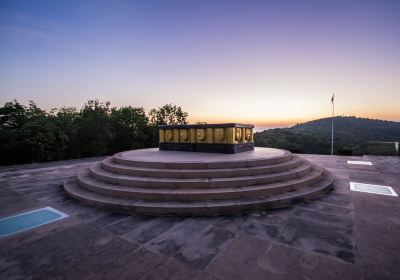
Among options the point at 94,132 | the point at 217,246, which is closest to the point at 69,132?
the point at 94,132

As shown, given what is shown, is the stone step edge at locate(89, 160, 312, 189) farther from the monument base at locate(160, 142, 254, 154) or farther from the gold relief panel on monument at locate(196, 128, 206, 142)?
the gold relief panel on monument at locate(196, 128, 206, 142)

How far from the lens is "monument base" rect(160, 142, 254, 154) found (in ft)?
32.5

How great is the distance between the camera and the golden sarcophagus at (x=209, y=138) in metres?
9.91

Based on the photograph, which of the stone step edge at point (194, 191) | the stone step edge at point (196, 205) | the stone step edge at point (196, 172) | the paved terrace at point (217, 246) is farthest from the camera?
the stone step edge at point (196, 172)

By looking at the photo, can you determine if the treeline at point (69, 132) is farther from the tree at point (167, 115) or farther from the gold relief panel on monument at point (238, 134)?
the gold relief panel on monument at point (238, 134)

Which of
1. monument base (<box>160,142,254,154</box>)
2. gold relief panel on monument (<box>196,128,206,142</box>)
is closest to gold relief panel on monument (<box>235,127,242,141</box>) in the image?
monument base (<box>160,142,254,154</box>)

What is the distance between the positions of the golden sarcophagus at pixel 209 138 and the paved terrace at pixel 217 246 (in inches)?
199

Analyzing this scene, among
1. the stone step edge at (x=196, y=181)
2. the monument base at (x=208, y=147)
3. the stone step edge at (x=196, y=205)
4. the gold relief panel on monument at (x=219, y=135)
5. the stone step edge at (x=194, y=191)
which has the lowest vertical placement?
the stone step edge at (x=196, y=205)

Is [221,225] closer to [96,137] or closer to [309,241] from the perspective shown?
[309,241]

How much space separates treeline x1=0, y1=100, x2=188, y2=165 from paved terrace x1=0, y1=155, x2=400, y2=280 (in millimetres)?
12862

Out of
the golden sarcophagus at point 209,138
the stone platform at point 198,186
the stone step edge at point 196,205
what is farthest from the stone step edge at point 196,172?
the golden sarcophagus at point 209,138

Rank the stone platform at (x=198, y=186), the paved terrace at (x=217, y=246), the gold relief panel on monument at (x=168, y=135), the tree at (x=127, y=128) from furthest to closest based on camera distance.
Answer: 1. the tree at (x=127, y=128)
2. the gold relief panel on monument at (x=168, y=135)
3. the stone platform at (x=198, y=186)
4. the paved terrace at (x=217, y=246)

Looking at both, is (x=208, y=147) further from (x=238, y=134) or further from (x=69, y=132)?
(x=69, y=132)

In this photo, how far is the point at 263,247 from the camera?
3574 mm
